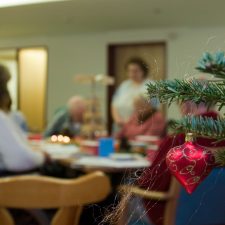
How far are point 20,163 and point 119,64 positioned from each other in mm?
4823

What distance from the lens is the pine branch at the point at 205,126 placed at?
406 mm

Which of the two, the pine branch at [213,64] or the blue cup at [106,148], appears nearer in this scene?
the pine branch at [213,64]

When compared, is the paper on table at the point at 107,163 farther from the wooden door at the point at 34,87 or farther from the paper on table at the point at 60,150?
the wooden door at the point at 34,87

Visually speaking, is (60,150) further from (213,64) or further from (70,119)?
(213,64)

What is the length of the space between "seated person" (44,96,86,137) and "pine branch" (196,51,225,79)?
2.60m

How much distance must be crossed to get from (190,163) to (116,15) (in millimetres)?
4820

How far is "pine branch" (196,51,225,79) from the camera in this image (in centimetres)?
38

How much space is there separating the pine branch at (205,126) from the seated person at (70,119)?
2.56 metres

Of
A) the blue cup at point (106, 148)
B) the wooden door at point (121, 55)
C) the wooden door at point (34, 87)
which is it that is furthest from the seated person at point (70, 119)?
the wooden door at point (121, 55)

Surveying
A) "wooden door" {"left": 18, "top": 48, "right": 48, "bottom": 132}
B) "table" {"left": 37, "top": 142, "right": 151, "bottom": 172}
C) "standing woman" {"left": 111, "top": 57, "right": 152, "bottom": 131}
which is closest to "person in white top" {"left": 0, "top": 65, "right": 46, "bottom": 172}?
"table" {"left": 37, "top": 142, "right": 151, "bottom": 172}

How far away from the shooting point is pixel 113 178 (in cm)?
217

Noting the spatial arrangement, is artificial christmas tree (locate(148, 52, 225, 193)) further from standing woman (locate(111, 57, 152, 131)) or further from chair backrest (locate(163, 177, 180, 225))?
standing woman (locate(111, 57, 152, 131))

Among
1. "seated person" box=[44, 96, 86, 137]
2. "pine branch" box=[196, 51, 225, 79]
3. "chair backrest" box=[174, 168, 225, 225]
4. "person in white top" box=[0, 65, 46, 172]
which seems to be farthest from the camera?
"seated person" box=[44, 96, 86, 137]

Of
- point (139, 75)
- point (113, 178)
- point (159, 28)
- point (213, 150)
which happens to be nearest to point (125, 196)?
point (213, 150)
